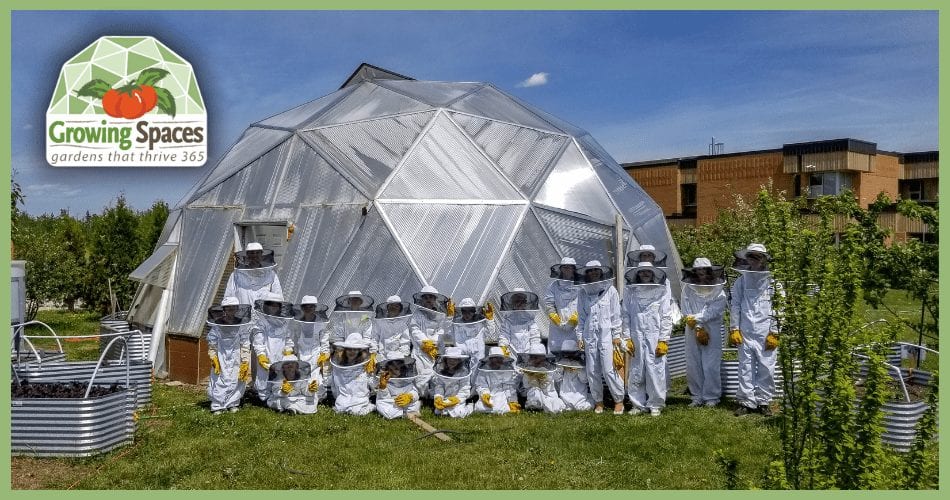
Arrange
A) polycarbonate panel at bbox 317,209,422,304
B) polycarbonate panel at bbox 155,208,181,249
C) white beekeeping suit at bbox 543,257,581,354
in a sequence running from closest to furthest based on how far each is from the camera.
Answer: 1. white beekeeping suit at bbox 543,257,581,354
2. polycarbonate panel at bbox 317,209,422,304
3. polycarbonate panel at bbox 155,208,181,249

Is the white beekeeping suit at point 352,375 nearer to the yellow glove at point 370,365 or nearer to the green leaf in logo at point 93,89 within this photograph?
the yellow glove at point 370,365

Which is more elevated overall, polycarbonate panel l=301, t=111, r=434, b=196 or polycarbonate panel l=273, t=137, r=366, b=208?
polycarbonate panel l=301, t=111, r=434, b=196

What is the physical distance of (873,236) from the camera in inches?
456

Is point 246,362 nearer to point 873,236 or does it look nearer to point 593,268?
point 593,268

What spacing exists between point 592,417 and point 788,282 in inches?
222

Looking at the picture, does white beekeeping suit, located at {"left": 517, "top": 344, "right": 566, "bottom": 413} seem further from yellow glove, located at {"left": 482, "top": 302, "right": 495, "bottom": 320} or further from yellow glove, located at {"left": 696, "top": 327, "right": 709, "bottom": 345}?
yellow glove, located at {"left": 696, "top": 327, "right": 709, "bottom": 345}

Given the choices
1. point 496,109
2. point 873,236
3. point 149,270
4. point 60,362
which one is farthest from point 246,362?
point 873,236

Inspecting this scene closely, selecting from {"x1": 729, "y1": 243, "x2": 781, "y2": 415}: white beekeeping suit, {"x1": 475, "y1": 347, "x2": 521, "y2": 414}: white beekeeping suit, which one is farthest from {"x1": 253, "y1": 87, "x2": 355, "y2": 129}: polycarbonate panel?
{"x1": 729, "y1": 243, "x2": 781, "y2": 415}: white beekeeping suit

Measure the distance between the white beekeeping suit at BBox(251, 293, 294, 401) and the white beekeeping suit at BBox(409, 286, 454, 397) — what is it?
73.9 inches

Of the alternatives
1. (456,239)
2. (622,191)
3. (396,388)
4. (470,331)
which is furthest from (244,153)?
(622,191)

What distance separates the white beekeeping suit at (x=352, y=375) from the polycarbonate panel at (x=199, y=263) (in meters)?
3.80

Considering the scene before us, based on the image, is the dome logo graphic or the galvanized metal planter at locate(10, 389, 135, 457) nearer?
the galvanized metal planter at locate(10, 389, 135, 457)

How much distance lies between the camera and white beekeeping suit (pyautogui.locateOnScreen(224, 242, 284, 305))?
38.7 feet

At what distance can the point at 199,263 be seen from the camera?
47.0 ft
